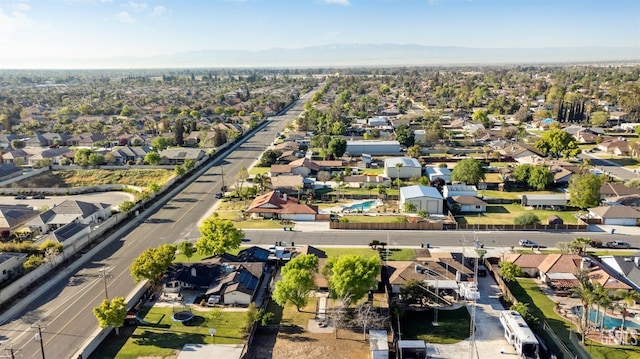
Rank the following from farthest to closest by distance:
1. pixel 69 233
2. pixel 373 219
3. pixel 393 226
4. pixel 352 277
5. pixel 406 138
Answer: pixel 406 138 → pixel 373 219 → pixel 393 226 → pixel 69 233 → pixel 352 277

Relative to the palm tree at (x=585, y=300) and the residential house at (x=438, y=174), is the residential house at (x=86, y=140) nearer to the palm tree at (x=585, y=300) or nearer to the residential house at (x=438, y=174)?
the residential house at (x=438, y=174)

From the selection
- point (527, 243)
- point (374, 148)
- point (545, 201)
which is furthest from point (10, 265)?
point (374, 148)

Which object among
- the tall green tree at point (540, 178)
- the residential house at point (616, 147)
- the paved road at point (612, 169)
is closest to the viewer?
the tall green tree at point (540, 178)

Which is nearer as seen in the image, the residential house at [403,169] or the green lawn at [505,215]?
the green lawn at [505,215]

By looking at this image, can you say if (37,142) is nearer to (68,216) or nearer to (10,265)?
(68,216)

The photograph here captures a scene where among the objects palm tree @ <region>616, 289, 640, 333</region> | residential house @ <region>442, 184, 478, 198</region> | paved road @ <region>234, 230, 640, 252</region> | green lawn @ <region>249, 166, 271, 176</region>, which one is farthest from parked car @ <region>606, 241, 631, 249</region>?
green lawn @ <region>249, 166, 271, 176</region>

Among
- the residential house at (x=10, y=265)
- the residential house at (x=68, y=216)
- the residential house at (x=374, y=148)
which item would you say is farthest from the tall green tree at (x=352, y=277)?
the residential house at (x=374, y=148)
